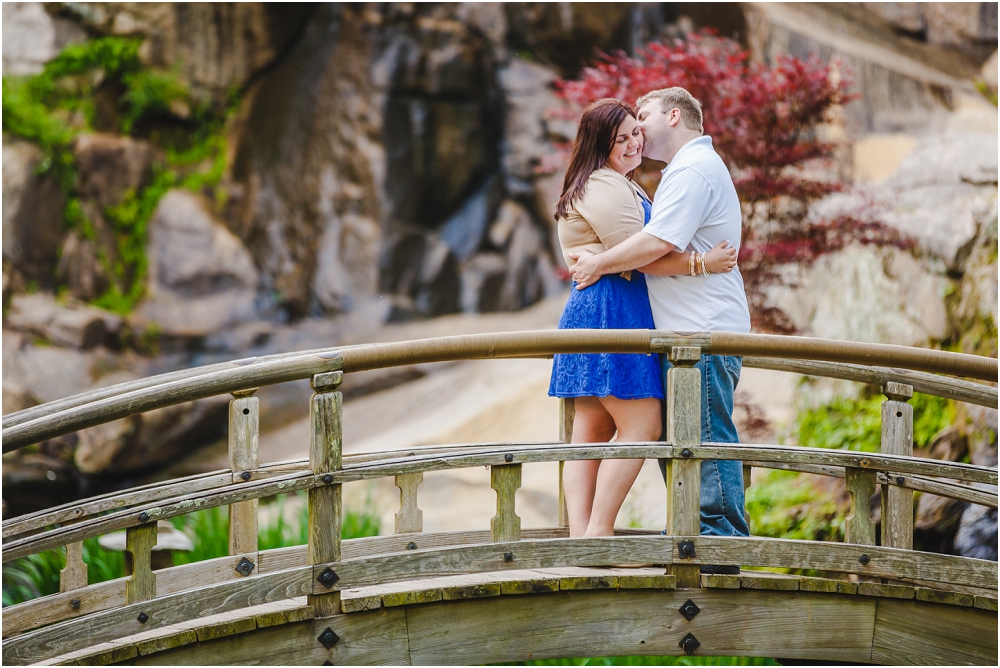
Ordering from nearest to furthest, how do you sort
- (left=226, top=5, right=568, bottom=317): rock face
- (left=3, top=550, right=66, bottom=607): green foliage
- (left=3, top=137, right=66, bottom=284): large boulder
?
(left=3, top=550, right=66, bottom=607): green foliage → (left=3, top=137, right=66, bottom=284): large boulder → (left=226, top=5, right=568, bottom=317): rock face

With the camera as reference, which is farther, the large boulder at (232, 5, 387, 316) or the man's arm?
the large boulder at (232, 5, 387, 316)

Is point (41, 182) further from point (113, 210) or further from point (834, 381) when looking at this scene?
point (834, 381)

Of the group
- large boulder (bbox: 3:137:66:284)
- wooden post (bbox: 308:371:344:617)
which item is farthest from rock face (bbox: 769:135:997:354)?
large boulder (bbox: 3:137:66:284)

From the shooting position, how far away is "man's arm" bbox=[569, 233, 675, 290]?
3107mm

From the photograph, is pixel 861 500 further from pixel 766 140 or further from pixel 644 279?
pixel 766 140

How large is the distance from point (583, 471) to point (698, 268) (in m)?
0.87

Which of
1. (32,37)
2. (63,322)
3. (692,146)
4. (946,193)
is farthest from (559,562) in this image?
(32,37)

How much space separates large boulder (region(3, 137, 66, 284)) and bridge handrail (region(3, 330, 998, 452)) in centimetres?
765

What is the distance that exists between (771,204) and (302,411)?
6062mm

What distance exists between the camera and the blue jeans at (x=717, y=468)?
328cm

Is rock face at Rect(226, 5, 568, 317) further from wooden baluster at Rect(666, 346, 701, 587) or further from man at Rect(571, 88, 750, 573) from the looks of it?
wooden baluster at Rect(666, 346, 701, 587)

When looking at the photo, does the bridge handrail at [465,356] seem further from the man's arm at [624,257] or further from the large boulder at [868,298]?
the large boulder at [868,298]

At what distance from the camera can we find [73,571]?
332 centimetres

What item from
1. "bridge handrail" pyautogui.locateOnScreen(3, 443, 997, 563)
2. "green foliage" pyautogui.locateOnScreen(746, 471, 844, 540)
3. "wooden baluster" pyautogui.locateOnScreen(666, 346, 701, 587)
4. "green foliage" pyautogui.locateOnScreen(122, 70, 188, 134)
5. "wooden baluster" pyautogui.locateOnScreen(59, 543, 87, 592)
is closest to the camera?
"bridge handrail" pyautogui.locateOnScreen(3, 443, 997, 563)
